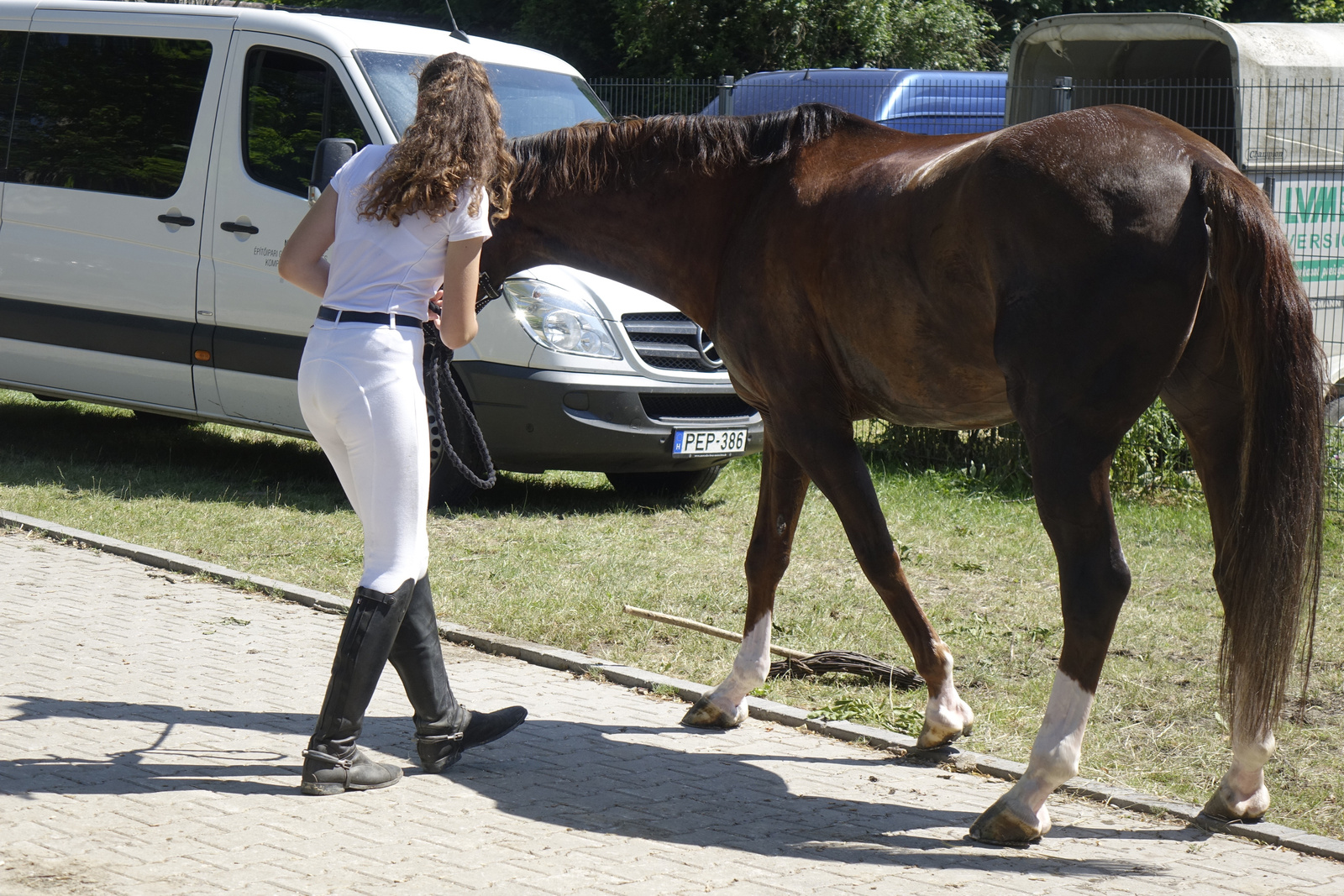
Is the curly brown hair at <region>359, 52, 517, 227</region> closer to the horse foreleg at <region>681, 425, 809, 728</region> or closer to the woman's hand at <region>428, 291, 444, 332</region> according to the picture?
the woman's hand at <region>428, 291, 444, 332</region>

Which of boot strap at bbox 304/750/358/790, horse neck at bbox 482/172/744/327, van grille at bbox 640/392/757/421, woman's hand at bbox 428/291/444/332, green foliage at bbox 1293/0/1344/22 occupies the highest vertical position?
green foliage at bbox 1293/0/1344/22

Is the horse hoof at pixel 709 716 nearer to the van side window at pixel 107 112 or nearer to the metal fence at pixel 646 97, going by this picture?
the van side window at pixel 107 112

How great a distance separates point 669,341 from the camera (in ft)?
26.1

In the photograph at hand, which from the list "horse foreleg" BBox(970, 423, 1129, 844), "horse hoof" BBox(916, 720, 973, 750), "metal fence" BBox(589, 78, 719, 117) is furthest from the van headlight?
"metal fence" BBox(589, 78, 719, 117)

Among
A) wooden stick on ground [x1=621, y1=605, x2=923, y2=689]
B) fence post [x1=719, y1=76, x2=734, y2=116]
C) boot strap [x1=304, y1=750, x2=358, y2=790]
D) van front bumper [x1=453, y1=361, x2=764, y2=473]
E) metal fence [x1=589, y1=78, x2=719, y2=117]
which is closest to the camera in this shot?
boot strap [x1=304, y1=750, x2=358, y2=790]

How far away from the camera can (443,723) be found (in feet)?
13.7

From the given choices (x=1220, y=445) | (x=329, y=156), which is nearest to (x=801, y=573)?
Result: (x=329, y=156)

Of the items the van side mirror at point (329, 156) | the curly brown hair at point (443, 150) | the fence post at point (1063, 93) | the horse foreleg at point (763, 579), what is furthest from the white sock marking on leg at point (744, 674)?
the fence post at point (1063, 93)

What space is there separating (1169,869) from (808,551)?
3.81 metres

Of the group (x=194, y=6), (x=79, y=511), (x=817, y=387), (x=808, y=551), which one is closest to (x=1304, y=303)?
(x=817, y=387)

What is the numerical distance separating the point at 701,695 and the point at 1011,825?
58.7 inches

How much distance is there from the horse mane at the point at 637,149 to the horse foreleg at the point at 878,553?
1003 mm

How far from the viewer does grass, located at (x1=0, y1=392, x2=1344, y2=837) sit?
4.72m

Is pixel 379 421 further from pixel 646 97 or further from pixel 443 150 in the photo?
pixel 646 97
